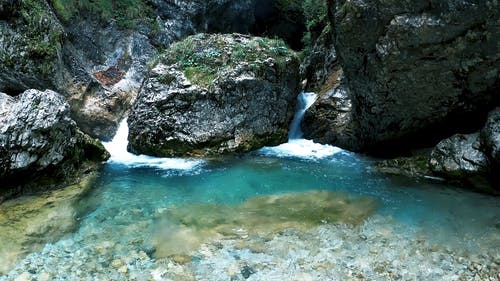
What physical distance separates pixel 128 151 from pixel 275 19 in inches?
533

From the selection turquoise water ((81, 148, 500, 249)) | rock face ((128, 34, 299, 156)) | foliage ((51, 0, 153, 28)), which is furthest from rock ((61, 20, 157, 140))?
turquoise water ((81, 148, 500, 249))

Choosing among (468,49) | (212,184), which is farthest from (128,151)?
(468,49)

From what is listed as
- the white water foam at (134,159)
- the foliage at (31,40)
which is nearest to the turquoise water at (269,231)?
Result: the white water foam at (134,159)

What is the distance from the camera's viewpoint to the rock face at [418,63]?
8195mm

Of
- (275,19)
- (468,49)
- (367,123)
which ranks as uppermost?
(275,19)

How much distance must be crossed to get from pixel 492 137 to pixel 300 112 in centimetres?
709

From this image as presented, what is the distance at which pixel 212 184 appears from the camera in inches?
382

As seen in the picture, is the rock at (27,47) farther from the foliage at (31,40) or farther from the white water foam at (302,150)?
the white water foam at (302,150)

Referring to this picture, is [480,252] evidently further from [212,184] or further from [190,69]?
[190,69]

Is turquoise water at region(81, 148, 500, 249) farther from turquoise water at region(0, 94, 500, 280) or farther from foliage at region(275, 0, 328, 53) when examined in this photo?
foliage at region(275, 0, 328, 53)

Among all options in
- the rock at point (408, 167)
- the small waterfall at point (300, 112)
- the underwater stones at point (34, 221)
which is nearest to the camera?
the underwater stones at point (34, 221)

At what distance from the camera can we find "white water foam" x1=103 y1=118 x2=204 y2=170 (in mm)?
11350

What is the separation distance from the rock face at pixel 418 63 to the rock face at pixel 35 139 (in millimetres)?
7323

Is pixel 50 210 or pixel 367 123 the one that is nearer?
pixel 50 210
